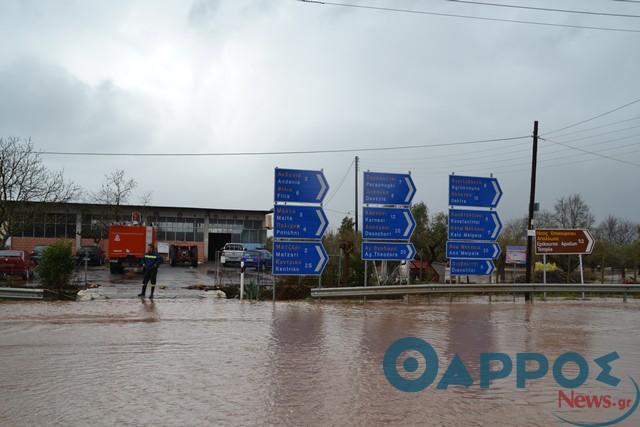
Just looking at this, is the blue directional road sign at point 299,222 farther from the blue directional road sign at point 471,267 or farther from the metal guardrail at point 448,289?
the blue directional road sign at point 471,267

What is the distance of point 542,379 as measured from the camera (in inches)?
300

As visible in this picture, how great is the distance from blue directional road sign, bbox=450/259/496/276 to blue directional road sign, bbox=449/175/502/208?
2.19 meters

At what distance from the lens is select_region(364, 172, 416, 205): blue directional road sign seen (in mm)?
19078

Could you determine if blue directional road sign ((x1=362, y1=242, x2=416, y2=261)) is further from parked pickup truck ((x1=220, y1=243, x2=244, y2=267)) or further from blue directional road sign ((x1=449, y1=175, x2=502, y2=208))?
parked pickup truck ((x1=220, y1=243, x2=244, y2=267))

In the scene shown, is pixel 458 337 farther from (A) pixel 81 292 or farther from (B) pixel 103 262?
(B) pixel 103 262

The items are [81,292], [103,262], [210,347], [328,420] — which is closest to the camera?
[328,420]

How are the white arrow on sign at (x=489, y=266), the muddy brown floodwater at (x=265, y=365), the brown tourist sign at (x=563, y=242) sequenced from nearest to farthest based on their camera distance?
1. the muddy brown floodwater at (x=265, y=365)
2. the white arrow on sign at (x=489, y=266)
3. the brown tourist sign at (x=563, y=242)

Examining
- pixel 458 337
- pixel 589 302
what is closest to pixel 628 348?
pixel 458 337

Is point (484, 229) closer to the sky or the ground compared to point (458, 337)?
closer to the sky

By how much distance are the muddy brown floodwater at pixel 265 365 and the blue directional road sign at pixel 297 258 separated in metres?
2.53

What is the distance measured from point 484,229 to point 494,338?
10056 millimetres

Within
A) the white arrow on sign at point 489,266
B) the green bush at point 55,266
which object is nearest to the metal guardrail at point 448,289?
the white arrow on sign at point 489,266

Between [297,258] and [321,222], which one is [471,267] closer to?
[321,222]

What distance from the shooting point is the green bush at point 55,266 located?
18.3 meters
